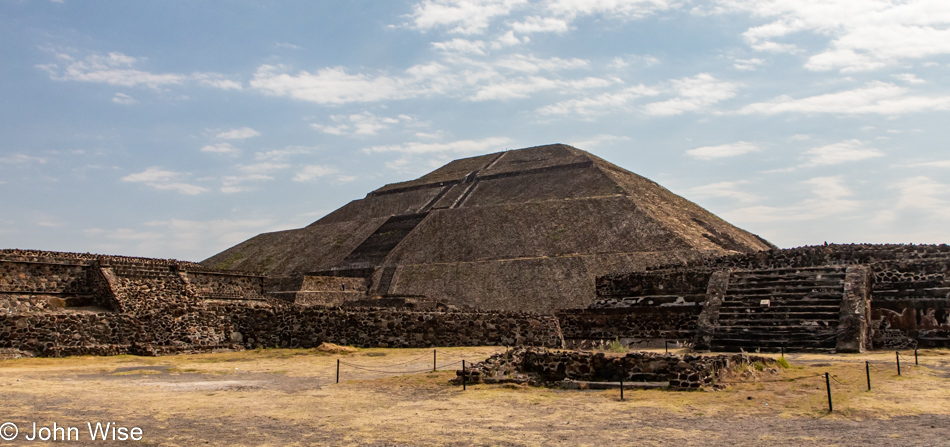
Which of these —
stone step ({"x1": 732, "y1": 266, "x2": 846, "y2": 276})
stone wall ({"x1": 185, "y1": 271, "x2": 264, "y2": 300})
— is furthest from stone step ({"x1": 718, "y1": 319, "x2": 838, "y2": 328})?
stone wall ({"x1": 185, "y1": 271, "x2": 264, "y2": 300})

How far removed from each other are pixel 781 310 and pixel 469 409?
12.5m

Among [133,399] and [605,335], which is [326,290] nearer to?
[605,335]

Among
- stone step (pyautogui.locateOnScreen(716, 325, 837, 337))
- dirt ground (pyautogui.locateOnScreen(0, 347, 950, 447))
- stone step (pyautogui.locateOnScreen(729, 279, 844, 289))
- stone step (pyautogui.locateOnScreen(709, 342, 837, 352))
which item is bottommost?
dirt ground (pyautogui.locateOnScreen(0, 347, 950, 447))

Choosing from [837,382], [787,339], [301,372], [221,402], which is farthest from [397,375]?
[787,339]

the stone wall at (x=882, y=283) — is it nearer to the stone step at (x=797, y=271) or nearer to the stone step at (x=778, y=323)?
the stone step at (x=778, y=323)

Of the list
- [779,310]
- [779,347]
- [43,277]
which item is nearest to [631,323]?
[779,310]

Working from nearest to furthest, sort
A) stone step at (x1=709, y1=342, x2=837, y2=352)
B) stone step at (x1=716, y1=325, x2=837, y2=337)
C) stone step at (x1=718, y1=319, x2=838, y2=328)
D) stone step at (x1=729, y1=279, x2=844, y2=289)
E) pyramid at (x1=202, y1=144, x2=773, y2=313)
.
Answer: stone step at (x1=709, y1=342, x2=837, y2=352)
stone step at (x1=716, y1=325, x2=837, y2=337)
stone step at (x1=718, y1=319, x2=838, y2=328)
stone step at (x1=729, y1=279, x2=844, y2=289)
pyramid at (x1=202, y1=144, x2=773, y2=313)

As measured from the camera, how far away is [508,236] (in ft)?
163

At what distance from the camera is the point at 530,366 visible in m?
13.0

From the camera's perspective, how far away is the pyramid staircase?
17969mm

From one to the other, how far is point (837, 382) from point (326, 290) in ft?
102

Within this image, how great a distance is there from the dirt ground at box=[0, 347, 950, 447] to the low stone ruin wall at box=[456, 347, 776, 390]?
0.38 meters

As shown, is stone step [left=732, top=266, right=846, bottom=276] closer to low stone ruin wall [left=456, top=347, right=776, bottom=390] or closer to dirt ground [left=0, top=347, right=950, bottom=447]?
dirt ground [left=0, top=347, right=950, bottom=447]

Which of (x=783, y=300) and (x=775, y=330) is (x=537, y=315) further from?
(x=783, y=300)
